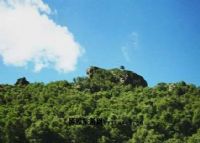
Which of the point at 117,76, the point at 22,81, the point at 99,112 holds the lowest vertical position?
the point at 99,112

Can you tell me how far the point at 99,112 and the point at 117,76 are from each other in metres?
36.7

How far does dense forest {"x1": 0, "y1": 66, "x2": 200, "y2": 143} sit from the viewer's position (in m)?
97.7

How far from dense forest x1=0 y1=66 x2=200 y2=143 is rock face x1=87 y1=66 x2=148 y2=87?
1.30ft

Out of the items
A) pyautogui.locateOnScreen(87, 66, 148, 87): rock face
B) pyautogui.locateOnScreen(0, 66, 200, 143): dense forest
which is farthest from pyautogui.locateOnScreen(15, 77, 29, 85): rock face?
pyautogui.locateOnScreen(87, 66, 148, 87): rock face

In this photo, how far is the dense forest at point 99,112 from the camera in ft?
320

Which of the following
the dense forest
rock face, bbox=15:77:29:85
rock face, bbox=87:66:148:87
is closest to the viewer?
the dense forest

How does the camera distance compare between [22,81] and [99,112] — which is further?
[22,81]

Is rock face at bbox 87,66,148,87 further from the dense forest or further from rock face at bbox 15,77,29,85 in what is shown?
rock face at bbox 15,77,29,85

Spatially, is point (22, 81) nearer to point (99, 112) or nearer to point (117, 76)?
point (117, 76)

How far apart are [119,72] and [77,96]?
91.5 feet

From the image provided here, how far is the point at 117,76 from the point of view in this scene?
15012 cm

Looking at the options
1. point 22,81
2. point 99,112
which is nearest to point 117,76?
point 22,81

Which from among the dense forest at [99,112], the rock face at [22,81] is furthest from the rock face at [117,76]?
the rock face at [22,81]

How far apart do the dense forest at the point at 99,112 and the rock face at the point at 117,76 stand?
0.40 metres
